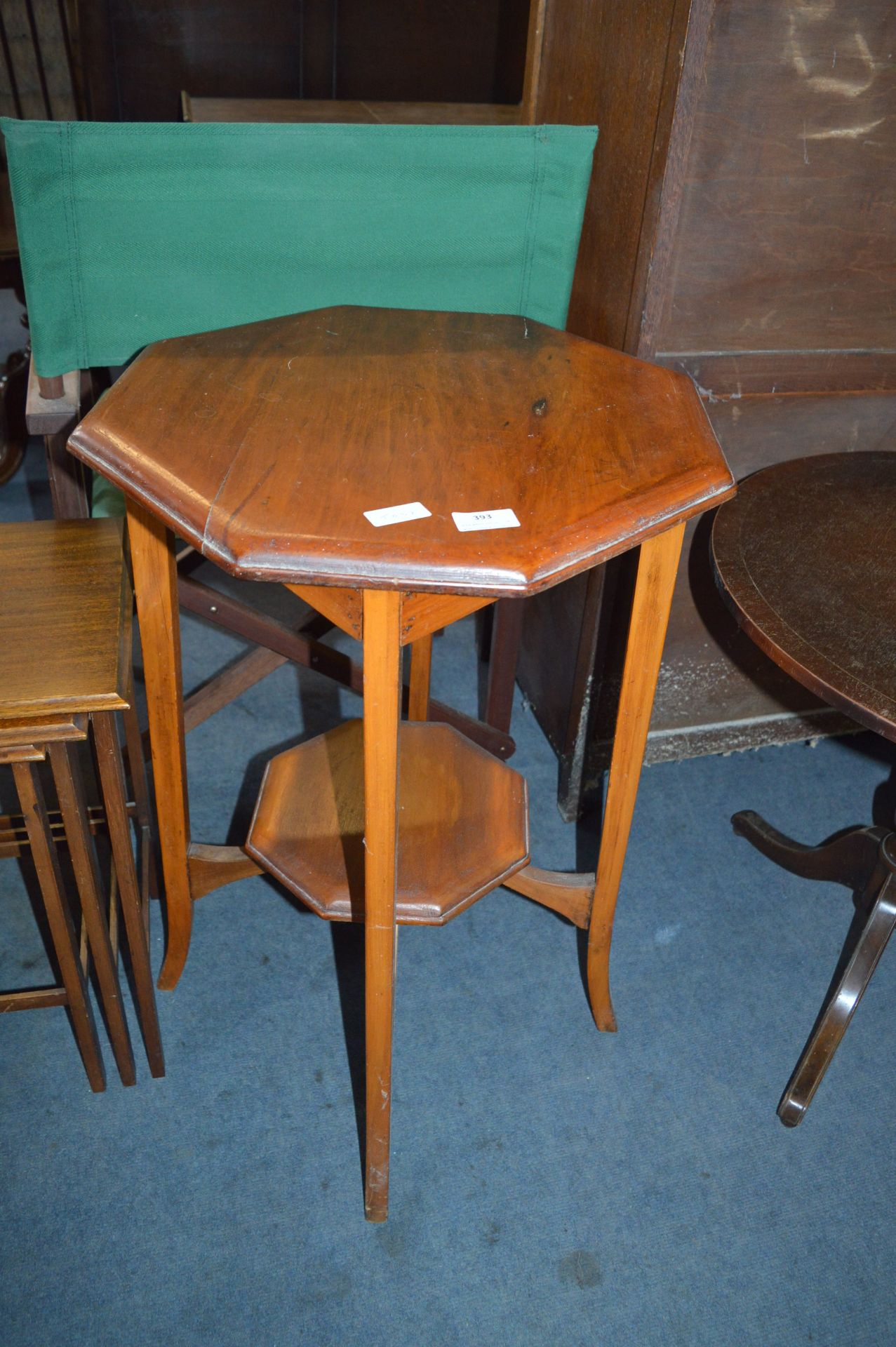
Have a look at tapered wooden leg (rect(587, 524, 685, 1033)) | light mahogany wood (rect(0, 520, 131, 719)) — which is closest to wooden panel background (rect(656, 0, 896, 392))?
tapered wooden leg (rect(587, 524, 685, 1033))

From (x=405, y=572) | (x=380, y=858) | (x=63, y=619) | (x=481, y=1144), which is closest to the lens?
(x=405, y=572)

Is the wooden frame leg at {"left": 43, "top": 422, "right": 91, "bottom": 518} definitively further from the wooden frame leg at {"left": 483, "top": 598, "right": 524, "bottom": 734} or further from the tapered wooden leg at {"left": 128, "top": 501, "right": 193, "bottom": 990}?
the wooden frame leg at {"left": 483, "top": 598, "right": 524, "bottom": 734}

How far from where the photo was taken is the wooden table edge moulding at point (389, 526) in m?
1.02

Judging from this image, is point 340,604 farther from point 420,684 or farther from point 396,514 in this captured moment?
point 420,684

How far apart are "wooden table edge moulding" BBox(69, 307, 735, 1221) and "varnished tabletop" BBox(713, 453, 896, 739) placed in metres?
0.17

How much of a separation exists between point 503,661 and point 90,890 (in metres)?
1.00

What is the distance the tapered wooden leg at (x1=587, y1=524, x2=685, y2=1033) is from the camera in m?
1.33

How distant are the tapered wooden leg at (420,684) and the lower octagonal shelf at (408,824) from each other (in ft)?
0.46

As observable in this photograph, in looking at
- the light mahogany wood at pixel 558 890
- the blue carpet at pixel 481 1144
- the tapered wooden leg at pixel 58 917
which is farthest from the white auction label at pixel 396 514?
the blue carpet at pixel 481 1144

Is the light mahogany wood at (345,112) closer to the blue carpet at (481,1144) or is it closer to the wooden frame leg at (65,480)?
the wooden frame leg at (65,480)

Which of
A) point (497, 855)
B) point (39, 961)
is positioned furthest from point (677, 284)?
point (39, 961)

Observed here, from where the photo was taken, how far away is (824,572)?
1.47 metres

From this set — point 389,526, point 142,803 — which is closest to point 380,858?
point 389,526

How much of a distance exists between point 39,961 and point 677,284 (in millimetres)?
1655
